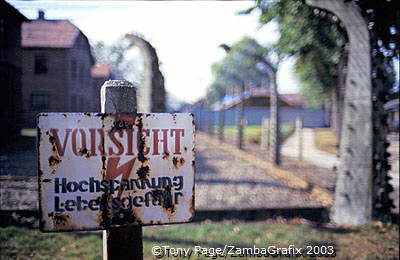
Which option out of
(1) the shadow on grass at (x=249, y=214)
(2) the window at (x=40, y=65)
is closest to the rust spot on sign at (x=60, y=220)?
(1) the shadow on grass at (x=249, y=214)

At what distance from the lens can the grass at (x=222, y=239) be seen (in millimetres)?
3740

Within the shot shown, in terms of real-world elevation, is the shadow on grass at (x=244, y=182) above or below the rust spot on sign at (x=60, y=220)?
below

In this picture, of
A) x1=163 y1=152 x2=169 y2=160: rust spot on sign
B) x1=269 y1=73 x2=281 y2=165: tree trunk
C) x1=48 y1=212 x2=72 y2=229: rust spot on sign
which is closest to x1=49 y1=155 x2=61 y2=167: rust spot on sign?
x1=48 y1=212 x2=72 y2=229: rust spot on sign

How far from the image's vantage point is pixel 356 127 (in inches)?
185

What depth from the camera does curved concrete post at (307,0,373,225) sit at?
4.55 m

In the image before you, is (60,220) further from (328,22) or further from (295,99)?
(295,99)

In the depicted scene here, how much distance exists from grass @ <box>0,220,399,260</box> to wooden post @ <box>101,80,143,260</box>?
226cm

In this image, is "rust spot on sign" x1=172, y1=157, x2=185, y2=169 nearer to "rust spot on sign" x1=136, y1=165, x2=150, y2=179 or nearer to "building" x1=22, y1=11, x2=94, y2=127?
"rust spot on sign" x1=136, y1=165, x2=150, y2=179

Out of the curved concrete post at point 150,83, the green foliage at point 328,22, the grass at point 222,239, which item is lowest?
the grass at point 222,239

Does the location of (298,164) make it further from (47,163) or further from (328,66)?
(47,163)

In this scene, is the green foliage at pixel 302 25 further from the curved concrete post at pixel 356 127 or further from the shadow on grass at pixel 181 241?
the shadow on grass at pixel 181 241

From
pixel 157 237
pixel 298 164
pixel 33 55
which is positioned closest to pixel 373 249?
pixel 157 237

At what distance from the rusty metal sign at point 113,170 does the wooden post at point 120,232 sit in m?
0.10

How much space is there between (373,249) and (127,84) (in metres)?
3.70
